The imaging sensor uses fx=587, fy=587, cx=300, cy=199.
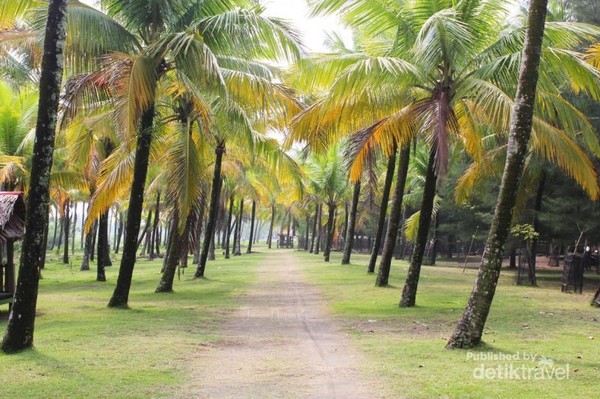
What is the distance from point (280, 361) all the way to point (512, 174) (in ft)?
13.8

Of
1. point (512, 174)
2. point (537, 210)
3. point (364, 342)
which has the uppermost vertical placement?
point (537, 210)

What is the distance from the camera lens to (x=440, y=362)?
25.3ft

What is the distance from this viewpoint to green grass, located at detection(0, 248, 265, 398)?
6562mm

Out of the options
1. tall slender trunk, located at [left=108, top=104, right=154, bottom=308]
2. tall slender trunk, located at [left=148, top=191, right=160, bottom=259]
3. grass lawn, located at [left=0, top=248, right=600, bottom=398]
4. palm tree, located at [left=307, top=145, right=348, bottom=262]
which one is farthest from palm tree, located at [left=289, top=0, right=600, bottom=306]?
palm tree, located at [left=307, top=145, right=348, bottom=262]

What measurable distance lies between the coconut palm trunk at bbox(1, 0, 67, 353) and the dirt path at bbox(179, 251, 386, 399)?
8.25 feet

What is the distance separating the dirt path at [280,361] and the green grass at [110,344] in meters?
0.39

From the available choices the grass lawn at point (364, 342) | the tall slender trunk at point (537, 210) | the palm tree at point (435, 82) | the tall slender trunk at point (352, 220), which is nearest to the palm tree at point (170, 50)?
the palm tree at point (435, 82)

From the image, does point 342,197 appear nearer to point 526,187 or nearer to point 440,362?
point 526,187

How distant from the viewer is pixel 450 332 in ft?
34.1

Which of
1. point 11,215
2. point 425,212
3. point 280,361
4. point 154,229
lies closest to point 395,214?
point 425,212

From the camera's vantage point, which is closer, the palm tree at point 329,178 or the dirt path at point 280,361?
the dirt path at point 280,361

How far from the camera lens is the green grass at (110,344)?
656 centimetres

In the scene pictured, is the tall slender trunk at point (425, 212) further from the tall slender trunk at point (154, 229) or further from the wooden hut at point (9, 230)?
the tall slender trunk at point (154, 229)

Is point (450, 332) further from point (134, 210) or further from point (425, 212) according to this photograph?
point (134, 210)
